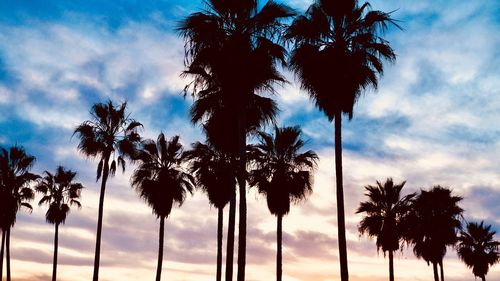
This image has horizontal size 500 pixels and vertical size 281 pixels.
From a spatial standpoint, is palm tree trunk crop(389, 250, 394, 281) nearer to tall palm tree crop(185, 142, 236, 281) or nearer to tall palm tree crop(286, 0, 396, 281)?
tall palm tree crop(185, 142, 236, 281)

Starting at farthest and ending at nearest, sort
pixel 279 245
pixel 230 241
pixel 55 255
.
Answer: pixel 55 255 → pixel 279 245 → pixel 230 241

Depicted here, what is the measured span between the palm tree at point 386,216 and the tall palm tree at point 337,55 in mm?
23766

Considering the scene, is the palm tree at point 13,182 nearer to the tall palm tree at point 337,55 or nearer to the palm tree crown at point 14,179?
the palm tree crown at point 14,179

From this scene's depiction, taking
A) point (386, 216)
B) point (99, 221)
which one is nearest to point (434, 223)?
point (386, 216)

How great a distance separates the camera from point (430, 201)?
47031 mm

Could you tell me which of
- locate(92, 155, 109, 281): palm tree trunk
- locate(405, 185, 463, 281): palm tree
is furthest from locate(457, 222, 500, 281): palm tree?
locate(92, 155, 109, 281): palm tree trunk

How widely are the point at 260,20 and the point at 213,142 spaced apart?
7722 mm

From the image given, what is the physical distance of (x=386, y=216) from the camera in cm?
4694

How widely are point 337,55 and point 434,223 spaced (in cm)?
2741

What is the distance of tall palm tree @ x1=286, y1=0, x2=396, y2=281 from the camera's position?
2405 cm

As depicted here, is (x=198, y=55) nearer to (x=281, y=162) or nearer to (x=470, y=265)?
(x=281, y=162)

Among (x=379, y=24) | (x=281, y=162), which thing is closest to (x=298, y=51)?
(x=379, y=24)

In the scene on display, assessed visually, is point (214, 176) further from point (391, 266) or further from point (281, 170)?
point (391, 266)

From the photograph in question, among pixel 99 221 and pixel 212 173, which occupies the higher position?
pixel 212 173
